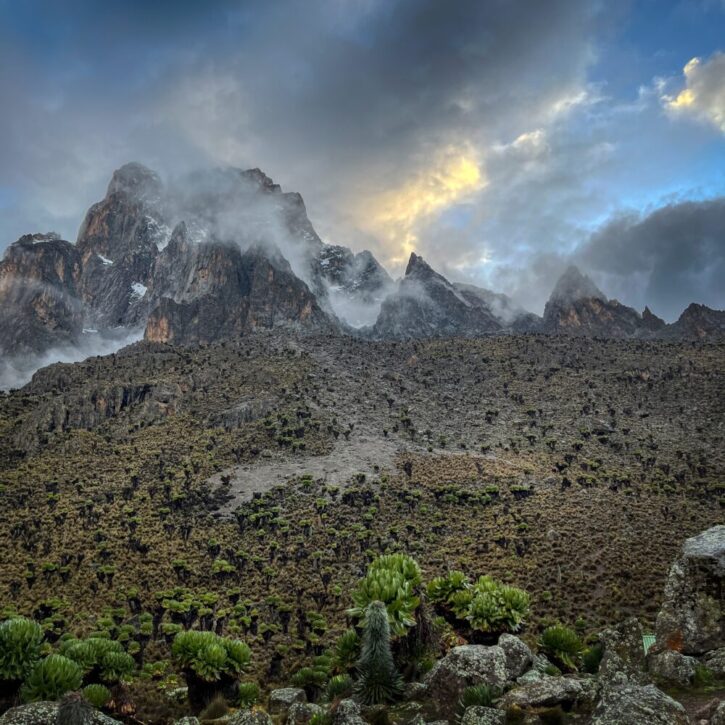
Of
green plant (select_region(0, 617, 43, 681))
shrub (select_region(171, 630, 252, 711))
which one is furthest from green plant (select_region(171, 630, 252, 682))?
green plant (select_region(0, 617, 43, 681))

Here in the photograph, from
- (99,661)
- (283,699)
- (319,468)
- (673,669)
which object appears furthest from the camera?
(319,468)

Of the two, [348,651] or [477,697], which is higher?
[477,697]

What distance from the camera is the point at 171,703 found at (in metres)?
27.3

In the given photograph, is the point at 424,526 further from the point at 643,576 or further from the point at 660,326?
the point at 660,326

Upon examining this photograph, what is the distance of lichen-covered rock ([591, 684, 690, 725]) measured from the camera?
870 centimetres

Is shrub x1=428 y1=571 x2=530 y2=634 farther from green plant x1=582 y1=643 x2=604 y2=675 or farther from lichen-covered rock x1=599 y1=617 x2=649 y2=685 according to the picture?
lichen-covered rock x1=599 y1=617 x2=649 y2=685

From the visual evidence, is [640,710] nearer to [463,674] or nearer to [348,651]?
[463,674]

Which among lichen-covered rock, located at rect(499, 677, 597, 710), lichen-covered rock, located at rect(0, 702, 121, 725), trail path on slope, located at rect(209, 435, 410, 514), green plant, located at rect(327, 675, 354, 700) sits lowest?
green plant, located at rect(327, 675, 354, 700)

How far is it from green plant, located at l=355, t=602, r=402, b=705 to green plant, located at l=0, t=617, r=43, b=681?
919cm

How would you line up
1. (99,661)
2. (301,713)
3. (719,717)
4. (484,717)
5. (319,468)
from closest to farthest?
(719,717) → (484,717) → (301,713) → (99,661) → (319,468)

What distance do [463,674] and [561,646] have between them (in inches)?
269

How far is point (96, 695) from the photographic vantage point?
15.2 m

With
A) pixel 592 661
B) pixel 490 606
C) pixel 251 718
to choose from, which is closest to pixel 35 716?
pixel 251 718

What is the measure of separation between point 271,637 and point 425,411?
2866 inches
